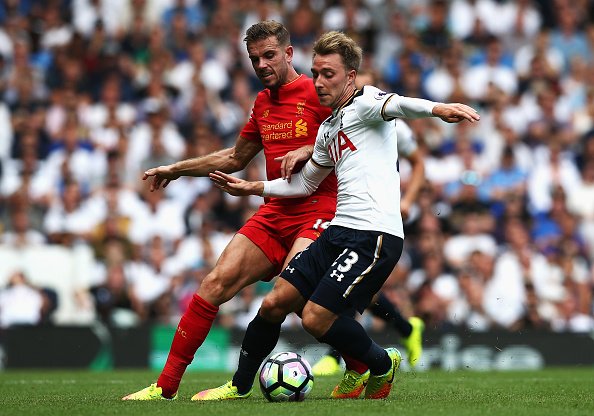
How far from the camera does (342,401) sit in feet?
23.8

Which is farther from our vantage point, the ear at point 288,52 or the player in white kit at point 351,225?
the ear at point 288,52

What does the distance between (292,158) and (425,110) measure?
1284mm

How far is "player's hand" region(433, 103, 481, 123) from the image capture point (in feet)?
20.8

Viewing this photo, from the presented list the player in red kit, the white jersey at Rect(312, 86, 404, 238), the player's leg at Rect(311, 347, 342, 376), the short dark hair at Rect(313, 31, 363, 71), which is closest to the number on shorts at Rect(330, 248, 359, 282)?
the white jersey at Rect(312, 86, 404, 238)

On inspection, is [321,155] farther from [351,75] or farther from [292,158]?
[351,75]

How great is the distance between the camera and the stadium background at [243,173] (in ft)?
42.5

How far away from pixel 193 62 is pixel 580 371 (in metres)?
7.93

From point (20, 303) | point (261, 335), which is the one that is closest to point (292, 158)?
point (261, 335)

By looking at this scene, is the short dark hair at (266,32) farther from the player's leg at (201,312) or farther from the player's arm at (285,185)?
the player's leg at (201,312)

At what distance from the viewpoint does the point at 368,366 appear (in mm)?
7305

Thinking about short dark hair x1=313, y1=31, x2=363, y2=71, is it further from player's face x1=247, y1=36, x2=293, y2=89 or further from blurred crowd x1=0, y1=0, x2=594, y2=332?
blurred crowd x1=0, y1=0, x2=594, y2=332

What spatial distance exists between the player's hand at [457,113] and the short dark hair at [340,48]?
952 millimetres

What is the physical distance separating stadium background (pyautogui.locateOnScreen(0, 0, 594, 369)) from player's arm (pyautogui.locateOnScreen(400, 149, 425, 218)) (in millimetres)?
3536

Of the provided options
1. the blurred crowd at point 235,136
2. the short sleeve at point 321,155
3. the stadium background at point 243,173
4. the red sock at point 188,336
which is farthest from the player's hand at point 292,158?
the blurred crowd at point 235,136
